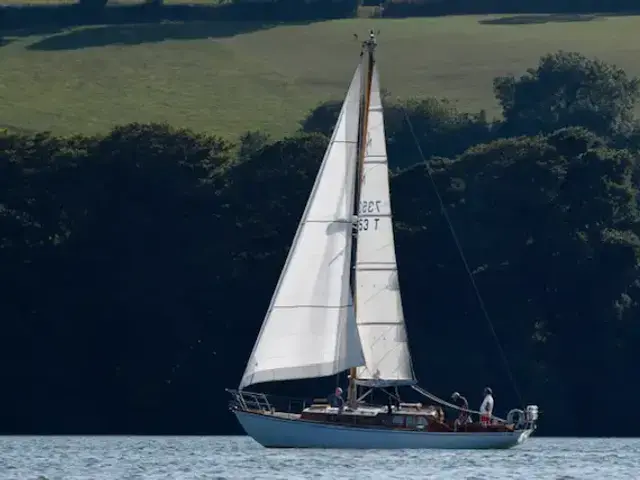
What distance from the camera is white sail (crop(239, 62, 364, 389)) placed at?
64688 mm

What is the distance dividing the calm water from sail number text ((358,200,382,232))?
21.5ft

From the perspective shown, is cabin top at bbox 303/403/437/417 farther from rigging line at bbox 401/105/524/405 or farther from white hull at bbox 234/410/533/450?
rigging line at bbox 401/105/524/405

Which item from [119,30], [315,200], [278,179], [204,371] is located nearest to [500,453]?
[315,200]

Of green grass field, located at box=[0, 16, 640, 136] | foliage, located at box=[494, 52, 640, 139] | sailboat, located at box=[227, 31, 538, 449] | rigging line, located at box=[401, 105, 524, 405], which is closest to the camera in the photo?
sailboat, located at box=[227, 31, 538, 449]

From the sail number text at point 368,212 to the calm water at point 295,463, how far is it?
21.5ft

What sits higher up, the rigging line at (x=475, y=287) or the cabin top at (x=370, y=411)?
the rigging line at (x=475, y=287)

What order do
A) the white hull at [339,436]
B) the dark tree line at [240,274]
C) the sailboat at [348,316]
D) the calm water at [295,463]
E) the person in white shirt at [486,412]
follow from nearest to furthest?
1. the calm water at [295,463]
2. the white hull at [339,436]
3. the sailboat at [348,316]
4. the person in white shirt at [486,412]
5. the dark tree line at [240,274]

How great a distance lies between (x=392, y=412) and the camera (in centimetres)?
6512

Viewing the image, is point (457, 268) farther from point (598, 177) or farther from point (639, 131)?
point (639, 131)

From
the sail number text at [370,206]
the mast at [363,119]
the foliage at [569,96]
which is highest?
the foliage at [569,96]

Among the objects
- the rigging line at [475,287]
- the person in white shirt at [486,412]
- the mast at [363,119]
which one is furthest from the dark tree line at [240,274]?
the mast at [363,119]

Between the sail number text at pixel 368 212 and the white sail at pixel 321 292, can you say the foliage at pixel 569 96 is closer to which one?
the sail number text at pixel 368 212

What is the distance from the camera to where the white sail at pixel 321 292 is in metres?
64.7

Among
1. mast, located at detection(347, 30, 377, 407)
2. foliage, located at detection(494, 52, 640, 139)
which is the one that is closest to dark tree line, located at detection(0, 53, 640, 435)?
mast, located at detection(347, 30, 377, 407)
